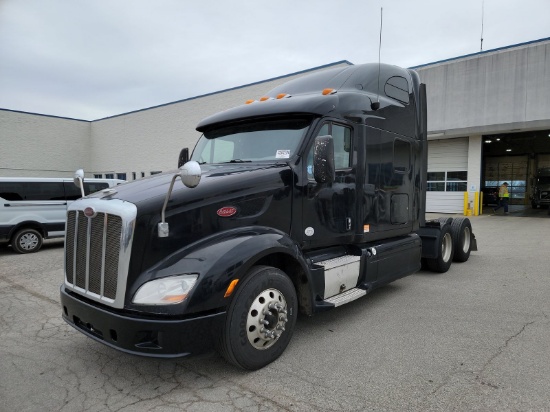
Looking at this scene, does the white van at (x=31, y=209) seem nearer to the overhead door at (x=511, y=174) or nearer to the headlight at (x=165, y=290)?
the headlight at (x=165, y=290)

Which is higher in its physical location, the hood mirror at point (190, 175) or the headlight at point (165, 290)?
the hood mirror at point (190, 175)

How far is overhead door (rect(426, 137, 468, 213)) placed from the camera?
19297 mm

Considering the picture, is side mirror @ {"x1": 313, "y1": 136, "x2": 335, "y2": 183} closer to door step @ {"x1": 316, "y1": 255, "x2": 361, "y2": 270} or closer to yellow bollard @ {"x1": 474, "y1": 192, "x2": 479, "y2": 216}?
door step @ {"x1": 316, "y1": 255, "x2": 361, "y2": 270}

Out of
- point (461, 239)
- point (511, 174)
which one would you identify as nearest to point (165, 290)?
point (461, 239)

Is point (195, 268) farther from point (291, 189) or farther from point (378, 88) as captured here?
point (378, 88)

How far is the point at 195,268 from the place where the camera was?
112 inches

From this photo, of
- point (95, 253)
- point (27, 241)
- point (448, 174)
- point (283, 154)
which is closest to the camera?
point (95, 253)

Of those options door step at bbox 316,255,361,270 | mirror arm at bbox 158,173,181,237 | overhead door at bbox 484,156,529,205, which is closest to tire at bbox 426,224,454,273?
door step at bbox 316,255,361,270

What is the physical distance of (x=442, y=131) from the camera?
18.9 metres

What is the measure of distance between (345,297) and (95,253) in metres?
2.52

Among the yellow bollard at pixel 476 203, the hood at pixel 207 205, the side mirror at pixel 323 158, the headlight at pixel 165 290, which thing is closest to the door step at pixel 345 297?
the hood at pixel 207 205

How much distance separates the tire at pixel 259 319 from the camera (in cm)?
300

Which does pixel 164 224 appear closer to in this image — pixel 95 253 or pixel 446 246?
pixel 95 253

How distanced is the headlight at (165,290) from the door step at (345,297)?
171cm
